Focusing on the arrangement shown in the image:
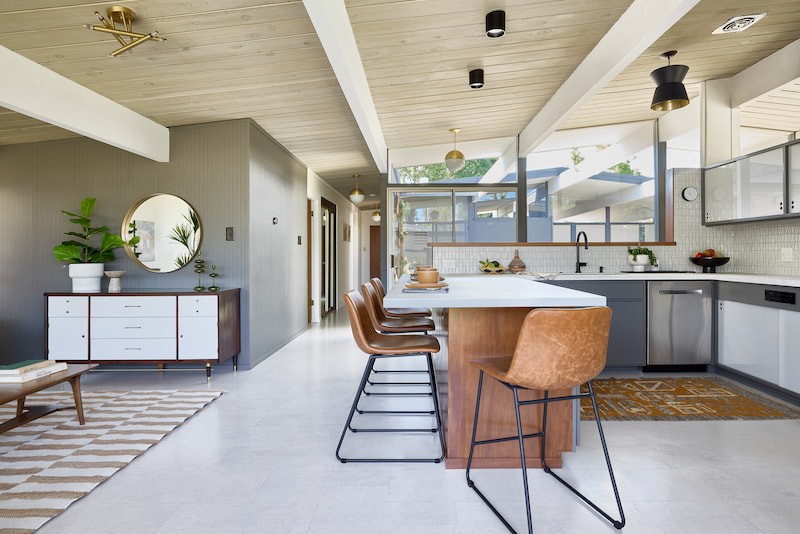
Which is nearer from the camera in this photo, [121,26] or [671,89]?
[121,26]

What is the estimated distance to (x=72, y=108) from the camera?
134 inches

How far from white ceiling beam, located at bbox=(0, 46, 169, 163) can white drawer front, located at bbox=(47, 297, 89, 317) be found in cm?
136

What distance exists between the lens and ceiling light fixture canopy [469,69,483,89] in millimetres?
3965

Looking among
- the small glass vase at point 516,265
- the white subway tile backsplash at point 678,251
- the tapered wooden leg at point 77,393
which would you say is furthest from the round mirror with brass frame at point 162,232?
the small glass vase at point 516,265

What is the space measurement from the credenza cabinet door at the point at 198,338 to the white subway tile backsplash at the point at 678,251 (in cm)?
224

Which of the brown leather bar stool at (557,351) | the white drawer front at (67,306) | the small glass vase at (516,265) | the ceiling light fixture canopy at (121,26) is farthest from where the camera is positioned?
the small glass vase at (516,265)

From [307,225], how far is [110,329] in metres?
3.47

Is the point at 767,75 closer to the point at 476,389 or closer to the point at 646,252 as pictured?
the point at 646,252

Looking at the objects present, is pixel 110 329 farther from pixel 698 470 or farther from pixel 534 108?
pixel 534 108

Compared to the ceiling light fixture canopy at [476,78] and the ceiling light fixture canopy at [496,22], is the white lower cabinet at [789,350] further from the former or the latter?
the ceiling light fixture canopy at [476,78]

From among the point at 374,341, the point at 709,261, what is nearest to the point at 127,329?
the point at 374,341

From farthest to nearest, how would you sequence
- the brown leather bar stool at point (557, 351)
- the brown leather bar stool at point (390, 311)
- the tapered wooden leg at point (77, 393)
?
the brown leather bar stool at point (390, 311) → the tapered wooden leg at point (77, 393) → the brown leather bar stool at point (557, 351)

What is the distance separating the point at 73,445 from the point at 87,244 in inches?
101

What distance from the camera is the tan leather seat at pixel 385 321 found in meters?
3.03
